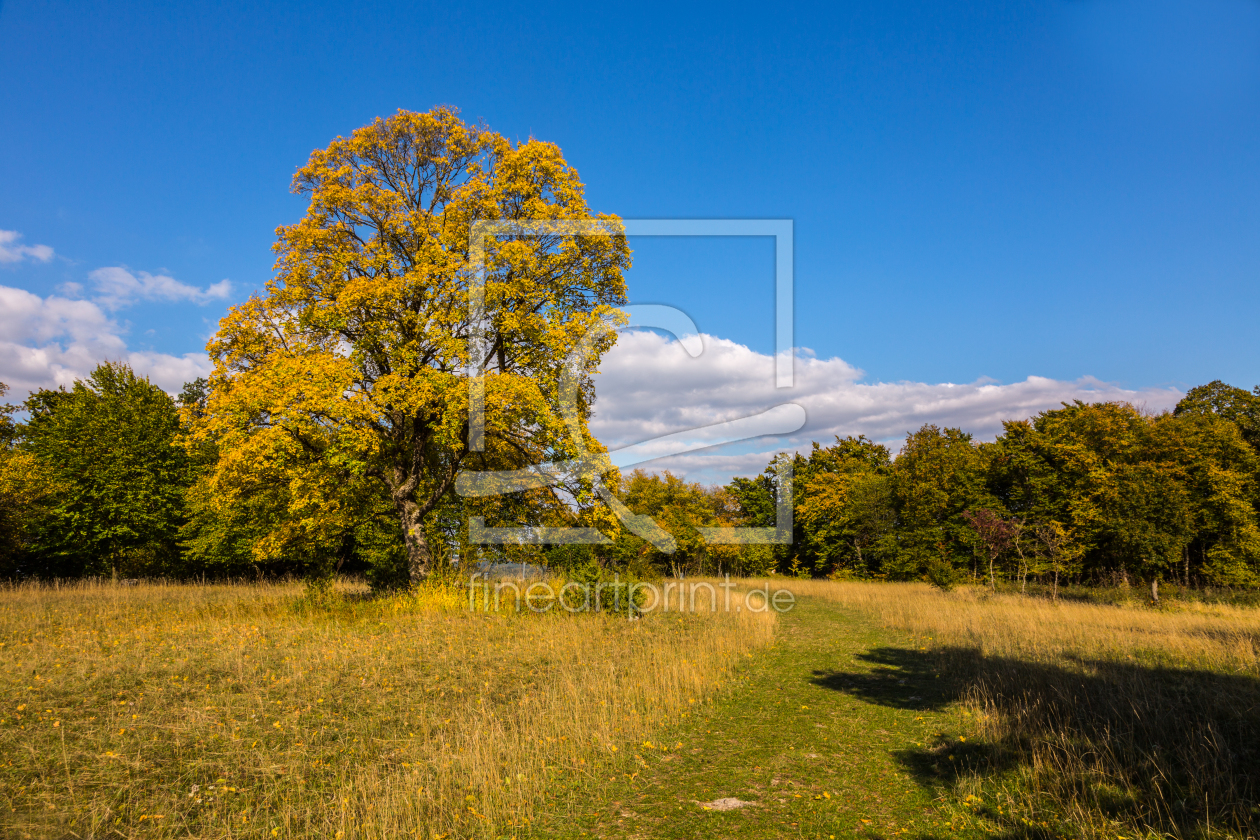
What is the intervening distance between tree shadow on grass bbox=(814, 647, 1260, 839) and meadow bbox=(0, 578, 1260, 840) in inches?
1.4

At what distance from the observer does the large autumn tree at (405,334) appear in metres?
14.7

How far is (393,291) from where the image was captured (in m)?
15.8

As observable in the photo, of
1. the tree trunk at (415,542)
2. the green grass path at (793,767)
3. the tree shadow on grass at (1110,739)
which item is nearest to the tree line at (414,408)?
the tree trunk at (415,542)

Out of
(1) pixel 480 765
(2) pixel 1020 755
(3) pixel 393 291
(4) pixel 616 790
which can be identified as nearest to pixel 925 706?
(2) pixel 1020 755

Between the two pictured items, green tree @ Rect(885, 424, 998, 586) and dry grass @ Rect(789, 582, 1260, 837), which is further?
green tree @ Rect(885, 424, 998, 586)

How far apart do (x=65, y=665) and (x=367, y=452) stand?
22.8 feet

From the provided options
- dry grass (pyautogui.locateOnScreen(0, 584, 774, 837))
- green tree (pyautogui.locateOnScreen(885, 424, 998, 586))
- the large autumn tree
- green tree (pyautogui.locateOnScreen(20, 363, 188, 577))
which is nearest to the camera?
dry grass (pyautogui.locateOnScreen(0, 584, 774, 837))

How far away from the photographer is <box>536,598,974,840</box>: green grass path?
4957mm

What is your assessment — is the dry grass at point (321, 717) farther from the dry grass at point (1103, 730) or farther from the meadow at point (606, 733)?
the dry grass at point (1103, 730)

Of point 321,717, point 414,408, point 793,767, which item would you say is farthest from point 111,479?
point 793,767

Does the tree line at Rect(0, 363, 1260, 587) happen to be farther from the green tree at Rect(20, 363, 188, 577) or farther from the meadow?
the meadow

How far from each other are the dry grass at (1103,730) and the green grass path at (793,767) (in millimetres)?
442

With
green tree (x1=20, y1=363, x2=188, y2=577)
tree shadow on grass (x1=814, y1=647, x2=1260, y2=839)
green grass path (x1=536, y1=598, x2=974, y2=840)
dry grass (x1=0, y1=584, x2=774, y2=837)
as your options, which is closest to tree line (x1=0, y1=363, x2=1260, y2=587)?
green tree (x1=20, y1=363, x2=188, y2=577)

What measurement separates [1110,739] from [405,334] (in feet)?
56.4
